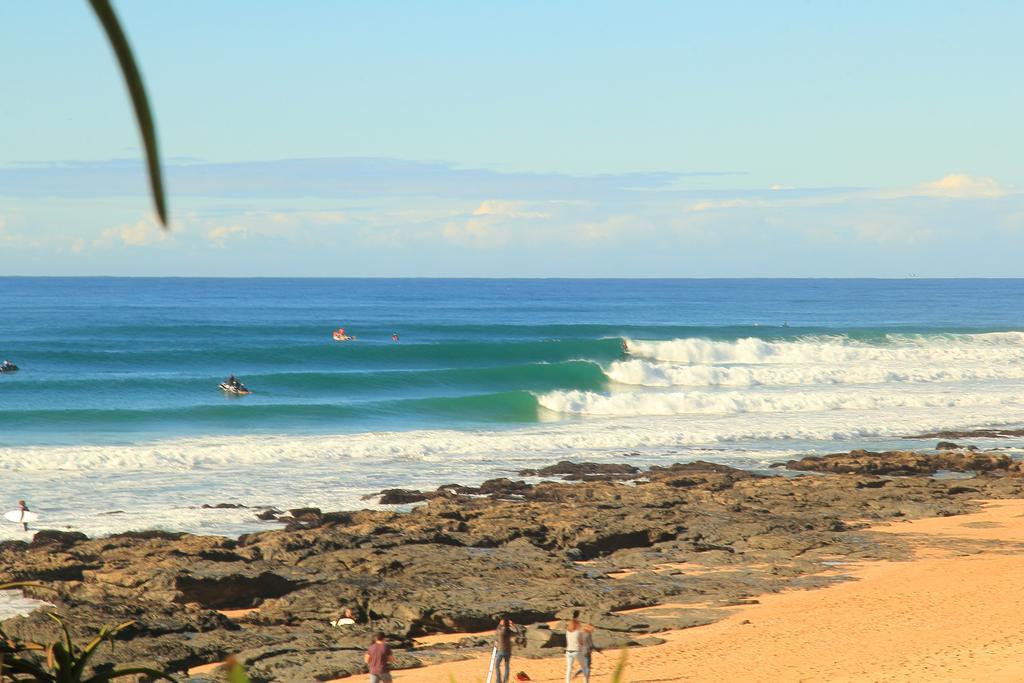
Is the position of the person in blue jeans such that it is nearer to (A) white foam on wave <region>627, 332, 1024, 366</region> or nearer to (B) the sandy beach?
(B) the sandy beach

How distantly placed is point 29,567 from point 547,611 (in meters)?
6.70

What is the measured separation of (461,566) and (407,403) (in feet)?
68.7

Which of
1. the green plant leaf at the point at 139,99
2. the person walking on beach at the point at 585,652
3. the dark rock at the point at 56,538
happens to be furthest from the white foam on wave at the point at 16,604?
the green plant leaf at the point at 139,99

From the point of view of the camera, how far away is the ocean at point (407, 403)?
78.6ft

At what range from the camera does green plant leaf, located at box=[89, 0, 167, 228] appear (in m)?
0.83

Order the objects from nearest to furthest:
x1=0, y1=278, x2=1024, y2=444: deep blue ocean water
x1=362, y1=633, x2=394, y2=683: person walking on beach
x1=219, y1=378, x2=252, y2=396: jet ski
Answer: x1=362, y1=633, x2=394, y2=683: person walking on beach
x1=0, y1=278, x2=1024, y2=444: deep blue ocean water
x1=219, y1=378, x2=252, y2=396: jet ski

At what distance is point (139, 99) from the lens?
0.84m

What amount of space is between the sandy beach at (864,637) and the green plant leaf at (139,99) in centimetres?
1050

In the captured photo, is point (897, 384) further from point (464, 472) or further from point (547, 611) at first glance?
point (547, 611)

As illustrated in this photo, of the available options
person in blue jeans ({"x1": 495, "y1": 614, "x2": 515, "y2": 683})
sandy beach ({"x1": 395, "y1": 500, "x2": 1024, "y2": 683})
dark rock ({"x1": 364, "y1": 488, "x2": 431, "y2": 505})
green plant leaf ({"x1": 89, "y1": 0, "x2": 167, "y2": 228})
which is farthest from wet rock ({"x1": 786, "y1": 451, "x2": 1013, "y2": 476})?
green plant leaf ({"x1": 89, "y1": 0, "x2": 167, "y2": 228})

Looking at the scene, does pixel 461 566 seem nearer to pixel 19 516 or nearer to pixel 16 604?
pixel 16 604

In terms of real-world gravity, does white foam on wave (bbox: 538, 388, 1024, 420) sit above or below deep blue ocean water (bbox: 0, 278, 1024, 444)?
below

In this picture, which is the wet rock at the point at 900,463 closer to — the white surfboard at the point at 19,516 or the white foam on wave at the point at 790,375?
the white surfboard at the point at 19,516

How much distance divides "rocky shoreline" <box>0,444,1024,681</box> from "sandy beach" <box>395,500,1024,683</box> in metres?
0.53
